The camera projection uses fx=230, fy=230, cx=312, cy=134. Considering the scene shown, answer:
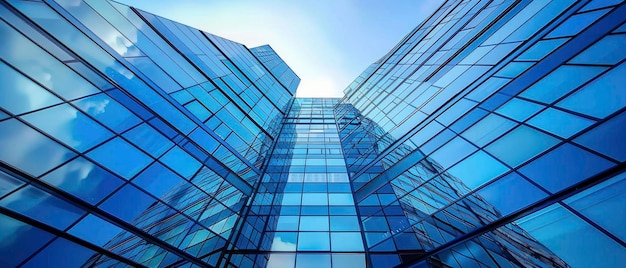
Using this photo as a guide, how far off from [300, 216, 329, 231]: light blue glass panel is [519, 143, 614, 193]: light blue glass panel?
384 inches

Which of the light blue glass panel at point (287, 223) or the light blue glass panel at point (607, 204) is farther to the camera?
the light blue glass panel at point (287, 223)

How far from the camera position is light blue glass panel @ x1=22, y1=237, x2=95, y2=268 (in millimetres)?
6308

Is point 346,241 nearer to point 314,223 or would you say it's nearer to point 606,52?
point 314,223

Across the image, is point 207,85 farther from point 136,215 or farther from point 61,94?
point 136,215

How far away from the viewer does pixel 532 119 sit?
29.0 ft

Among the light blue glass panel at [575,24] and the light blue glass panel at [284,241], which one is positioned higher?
the light blue glass panel at [575,24]

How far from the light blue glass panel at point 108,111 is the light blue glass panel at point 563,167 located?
626 inches

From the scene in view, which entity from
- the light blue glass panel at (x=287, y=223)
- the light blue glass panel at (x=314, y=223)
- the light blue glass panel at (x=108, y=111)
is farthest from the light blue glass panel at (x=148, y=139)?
the light blue glass panel at (x=314, y=223)

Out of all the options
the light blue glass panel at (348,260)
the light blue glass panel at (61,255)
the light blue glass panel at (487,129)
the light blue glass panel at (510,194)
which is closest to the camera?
the light blue glass panel at (61,255)

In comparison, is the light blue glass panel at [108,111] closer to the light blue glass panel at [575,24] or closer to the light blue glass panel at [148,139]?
the light blue glass panel at [148,139]

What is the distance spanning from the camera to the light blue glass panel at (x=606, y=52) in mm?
7289

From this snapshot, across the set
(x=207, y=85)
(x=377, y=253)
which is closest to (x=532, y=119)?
(x=377, y=253)

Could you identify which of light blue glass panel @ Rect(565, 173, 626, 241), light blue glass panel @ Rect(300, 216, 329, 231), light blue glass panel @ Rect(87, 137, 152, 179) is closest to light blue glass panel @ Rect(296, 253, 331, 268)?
light blue glass panel @ Rect(300, 216, 329, 231)

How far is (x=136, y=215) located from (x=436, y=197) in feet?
44.3
